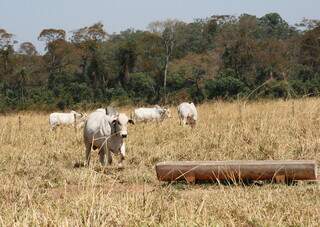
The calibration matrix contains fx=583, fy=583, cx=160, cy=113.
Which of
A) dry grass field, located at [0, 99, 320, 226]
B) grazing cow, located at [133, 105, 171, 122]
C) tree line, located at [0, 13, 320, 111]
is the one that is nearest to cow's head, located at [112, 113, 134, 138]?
dry grass field, located at [0, 99, 320, 226]

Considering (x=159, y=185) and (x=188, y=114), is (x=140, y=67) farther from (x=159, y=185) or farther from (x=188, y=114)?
(x=159, y=185)

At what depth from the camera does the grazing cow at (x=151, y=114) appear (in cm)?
2099

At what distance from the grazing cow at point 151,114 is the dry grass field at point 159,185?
19.6 ft

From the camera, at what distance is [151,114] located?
850 inches

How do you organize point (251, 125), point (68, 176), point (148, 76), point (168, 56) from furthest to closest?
point (168, 56)
point (148, 76)
point (251, 125)
point (68, 176)

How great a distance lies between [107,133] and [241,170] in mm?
3394

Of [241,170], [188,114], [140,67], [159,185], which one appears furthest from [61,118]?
[140,67]

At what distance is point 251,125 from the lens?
10.2 metres

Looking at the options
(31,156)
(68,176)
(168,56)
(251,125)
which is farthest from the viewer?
(168,56)

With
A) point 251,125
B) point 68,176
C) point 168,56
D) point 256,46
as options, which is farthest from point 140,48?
point 68,176

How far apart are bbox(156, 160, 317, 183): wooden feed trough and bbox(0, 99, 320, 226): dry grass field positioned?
5.1 inches

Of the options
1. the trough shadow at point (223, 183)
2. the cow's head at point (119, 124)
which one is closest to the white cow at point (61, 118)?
the cow's head at point (119, 124)

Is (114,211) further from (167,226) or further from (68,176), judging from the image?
(68,176)

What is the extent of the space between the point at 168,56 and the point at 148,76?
394 centimetres
